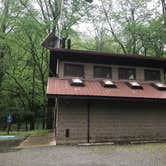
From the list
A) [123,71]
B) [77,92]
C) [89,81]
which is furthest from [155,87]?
[77,92]

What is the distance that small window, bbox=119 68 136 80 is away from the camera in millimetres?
12875

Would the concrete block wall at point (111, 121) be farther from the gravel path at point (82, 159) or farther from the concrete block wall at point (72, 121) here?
the gravel path at point (82, 159)

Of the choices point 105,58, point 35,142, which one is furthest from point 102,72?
point 35,142

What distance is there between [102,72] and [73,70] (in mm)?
1845

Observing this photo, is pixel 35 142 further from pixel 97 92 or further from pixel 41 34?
pixel 41 34

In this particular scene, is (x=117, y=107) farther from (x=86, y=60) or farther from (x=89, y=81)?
(x=86, y=60)

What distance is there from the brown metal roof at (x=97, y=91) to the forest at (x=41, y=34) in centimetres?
988

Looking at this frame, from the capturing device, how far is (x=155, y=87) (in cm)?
1235

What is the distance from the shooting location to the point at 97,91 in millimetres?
10414

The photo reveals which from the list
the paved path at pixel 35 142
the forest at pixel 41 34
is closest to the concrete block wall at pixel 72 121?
the paved path at pixel 35 142

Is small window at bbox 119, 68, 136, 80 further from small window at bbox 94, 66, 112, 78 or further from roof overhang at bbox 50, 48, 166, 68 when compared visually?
small window at bbox 94, 66, 112, 78

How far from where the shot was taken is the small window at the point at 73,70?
1207 centimetres

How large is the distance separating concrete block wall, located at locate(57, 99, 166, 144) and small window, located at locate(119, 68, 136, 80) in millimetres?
2381

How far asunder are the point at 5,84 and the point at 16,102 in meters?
2.22
